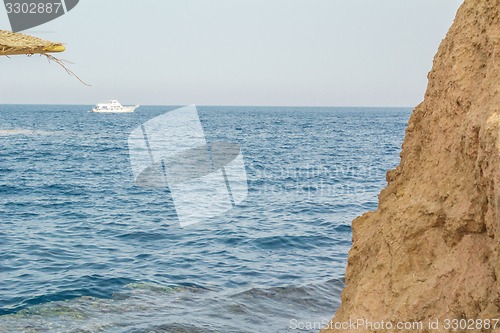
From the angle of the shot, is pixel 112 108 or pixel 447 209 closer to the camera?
pixel 447 209

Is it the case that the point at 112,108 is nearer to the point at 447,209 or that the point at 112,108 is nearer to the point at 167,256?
the point at 167,256

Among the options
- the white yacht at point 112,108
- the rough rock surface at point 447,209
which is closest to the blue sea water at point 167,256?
the rough rock surface at point 447,209

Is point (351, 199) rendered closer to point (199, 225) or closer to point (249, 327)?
point (199, 225)

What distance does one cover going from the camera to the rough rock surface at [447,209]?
3.48m

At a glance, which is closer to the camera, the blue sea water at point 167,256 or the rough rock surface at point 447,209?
the rough rock surface at point 447,209

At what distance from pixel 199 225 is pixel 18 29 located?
11103 millimetres

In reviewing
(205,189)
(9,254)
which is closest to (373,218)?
(9,254)

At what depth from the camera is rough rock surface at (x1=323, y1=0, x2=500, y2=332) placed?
3477 millimetres

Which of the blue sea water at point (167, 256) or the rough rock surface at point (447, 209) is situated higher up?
the rough rock surface at point (447, 209)

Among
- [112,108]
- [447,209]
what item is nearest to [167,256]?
[447,209]

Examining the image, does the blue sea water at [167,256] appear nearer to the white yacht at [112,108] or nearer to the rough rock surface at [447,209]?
the rough rock surface at [447,209]

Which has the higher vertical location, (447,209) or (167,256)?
(447,209)

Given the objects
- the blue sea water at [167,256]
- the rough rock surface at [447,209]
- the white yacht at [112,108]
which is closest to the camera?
the rough rock surface at [447,209]

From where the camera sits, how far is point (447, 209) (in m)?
3.83
